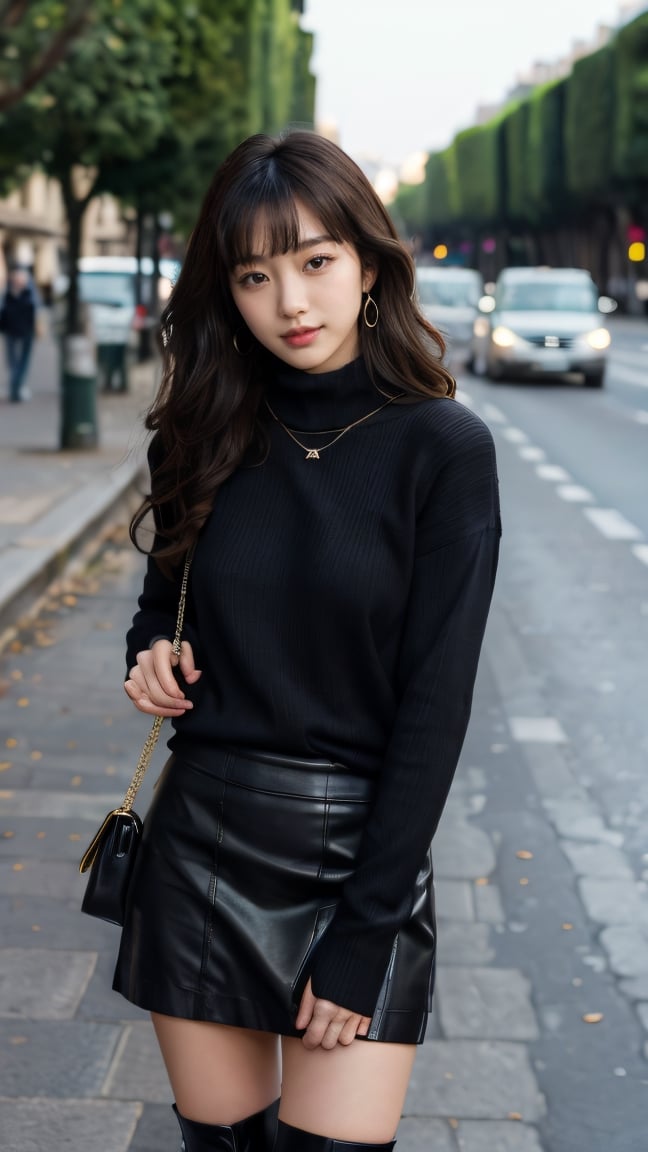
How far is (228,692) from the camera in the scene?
2.15 meters

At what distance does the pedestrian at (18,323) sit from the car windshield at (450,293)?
14.9 m

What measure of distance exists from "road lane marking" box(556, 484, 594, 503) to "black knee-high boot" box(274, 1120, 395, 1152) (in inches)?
452

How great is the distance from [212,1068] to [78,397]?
1360 centimetres

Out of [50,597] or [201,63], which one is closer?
[50,597]

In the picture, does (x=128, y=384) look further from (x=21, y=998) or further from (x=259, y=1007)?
(x=259, y=1007)

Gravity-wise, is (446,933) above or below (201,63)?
below

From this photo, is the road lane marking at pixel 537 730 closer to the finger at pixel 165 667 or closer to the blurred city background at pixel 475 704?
the blurred city background at pixel 475 704

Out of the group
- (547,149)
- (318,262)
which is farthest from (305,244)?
(547,149)

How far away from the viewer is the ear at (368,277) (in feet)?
7.26

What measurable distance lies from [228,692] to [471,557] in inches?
13.8

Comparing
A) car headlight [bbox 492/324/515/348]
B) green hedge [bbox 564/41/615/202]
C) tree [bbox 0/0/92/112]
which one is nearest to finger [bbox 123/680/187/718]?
tree [bbox 0/0/92/112]

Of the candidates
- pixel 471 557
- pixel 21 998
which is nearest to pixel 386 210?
pixel 471 557

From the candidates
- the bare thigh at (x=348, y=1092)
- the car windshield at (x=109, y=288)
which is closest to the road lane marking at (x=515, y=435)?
the car windshield at (x=109, y=288)

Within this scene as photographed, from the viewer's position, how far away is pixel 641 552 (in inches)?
430
